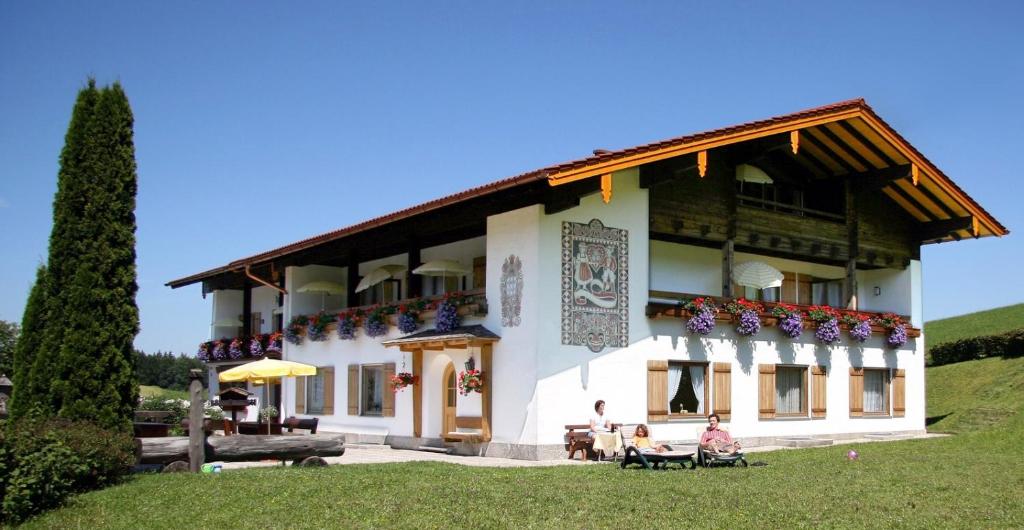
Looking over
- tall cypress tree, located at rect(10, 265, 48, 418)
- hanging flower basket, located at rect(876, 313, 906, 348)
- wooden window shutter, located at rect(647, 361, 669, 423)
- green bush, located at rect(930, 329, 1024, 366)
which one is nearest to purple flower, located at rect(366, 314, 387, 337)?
wooden window shutter, located at rect(647, 361, 669, 423)

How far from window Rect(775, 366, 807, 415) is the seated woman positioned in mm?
5177

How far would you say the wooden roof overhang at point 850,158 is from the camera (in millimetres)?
18172

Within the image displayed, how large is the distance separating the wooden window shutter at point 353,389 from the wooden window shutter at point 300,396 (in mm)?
2518

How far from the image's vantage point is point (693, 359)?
20.6m

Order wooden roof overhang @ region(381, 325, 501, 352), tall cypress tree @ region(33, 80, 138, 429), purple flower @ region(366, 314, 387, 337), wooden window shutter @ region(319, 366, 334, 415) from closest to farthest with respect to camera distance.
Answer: tall cypress tree @ region(33, 80, 138, 429) → wooden roof overhang @ region(381, 325, 501, 352) → purple flower @ region(366, 314, 387, 337) → wooden window shutter @ region(319, 366, 334, 415)

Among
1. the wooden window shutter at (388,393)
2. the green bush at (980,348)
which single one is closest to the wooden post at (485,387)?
the wooden window shutter at (388,393)

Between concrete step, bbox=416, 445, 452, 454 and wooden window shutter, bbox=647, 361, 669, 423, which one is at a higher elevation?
wooden window shutter, bbox=647, 361, 669, 423

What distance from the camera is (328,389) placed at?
82.6 ft

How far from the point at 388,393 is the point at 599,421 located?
607 centimetres

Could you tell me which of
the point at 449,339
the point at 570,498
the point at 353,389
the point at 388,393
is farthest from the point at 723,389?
the point at 570,498

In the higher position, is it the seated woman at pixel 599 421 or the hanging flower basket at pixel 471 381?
the hanging flower basket at pixel 471 381

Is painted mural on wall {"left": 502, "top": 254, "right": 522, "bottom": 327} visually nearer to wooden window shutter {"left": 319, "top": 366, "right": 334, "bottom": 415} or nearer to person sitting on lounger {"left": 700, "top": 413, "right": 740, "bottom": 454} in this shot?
person sitting on lounger {"left": 700, "top": 413, "right": 740, "bottom": 454}

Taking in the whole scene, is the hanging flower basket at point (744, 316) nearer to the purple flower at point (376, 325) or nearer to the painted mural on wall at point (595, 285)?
the painted mural on wall at point (595, 285)

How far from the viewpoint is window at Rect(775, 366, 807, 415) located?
22359mm
